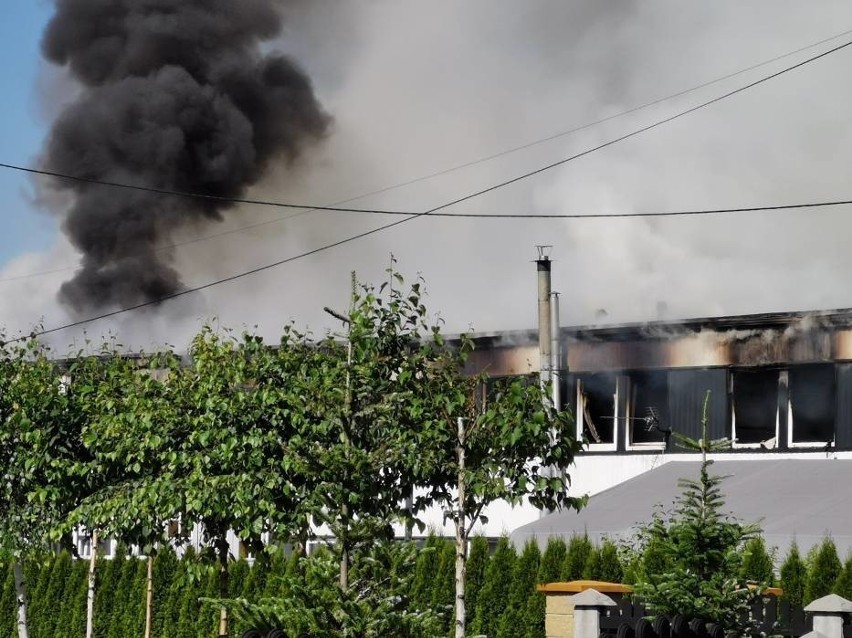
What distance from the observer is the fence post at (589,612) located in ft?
43.2

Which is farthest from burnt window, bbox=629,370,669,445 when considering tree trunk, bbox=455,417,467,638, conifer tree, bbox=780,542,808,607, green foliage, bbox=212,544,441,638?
green foliage, bbox=212,544,441,638

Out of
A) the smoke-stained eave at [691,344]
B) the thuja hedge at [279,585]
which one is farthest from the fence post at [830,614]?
the smoke-stained eave at [691,344]

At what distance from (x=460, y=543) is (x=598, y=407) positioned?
17.4 m

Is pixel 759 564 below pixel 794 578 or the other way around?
the other way around

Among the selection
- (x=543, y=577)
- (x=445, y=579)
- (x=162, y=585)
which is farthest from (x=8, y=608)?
(x=543, y=577)

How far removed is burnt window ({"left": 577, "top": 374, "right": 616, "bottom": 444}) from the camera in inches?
1266

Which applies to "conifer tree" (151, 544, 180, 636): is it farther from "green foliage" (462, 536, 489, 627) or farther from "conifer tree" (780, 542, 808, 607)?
"conifer tree" (780, 542, 808, 607)

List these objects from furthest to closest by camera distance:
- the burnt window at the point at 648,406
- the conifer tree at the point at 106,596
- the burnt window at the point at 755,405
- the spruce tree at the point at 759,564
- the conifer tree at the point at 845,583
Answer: the burnt window at the point at 648,406 < the burnt window at the point at 755,405 < the conifer tree at the point at 106,596 < the spruce tree at the point at 759,564 < the conifer tree at the point at 845,583

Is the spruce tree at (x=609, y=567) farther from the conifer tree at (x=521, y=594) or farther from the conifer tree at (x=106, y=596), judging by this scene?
the conifer tree at (x=106, y=596)

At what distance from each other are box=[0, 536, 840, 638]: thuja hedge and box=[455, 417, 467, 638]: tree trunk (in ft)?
1.51

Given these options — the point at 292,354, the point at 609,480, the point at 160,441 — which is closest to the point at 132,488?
the point at 160,441

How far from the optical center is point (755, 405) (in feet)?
98.9

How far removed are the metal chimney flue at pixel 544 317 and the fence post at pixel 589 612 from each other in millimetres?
16447

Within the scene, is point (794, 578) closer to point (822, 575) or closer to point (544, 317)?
point (822, 575)
